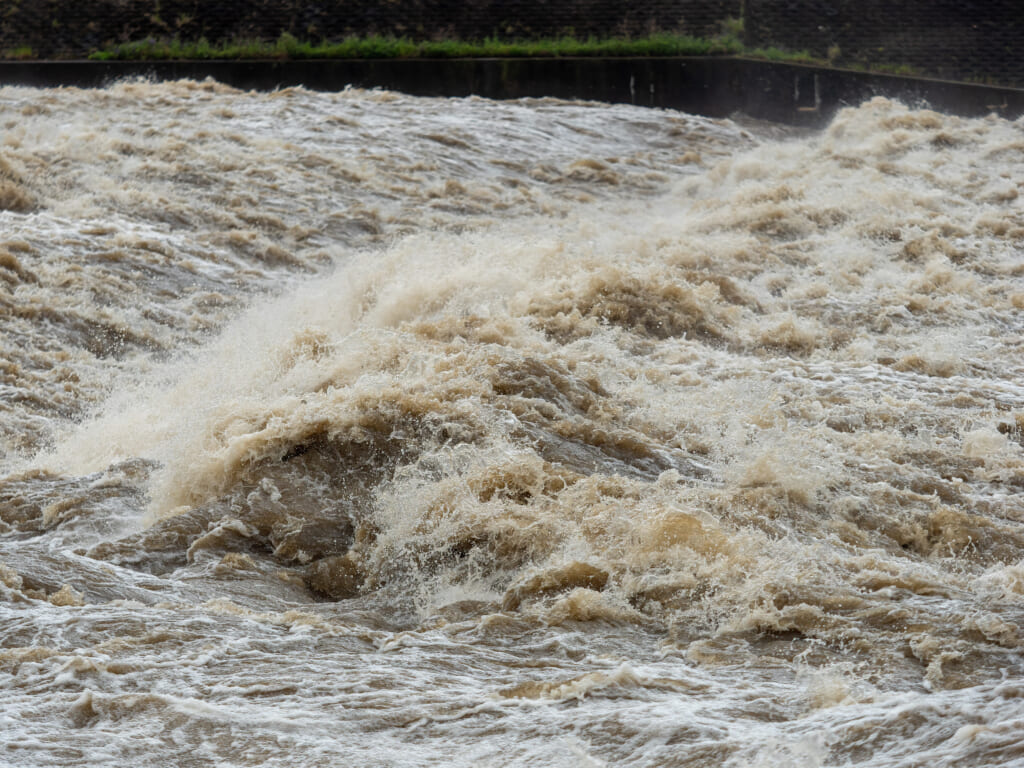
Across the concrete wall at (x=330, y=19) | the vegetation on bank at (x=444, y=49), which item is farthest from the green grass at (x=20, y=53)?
the concrete wall at (x=330, y=19)

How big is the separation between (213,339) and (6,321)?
1296 mm

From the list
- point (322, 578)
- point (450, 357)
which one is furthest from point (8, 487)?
point (450, 357)

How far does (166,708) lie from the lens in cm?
278

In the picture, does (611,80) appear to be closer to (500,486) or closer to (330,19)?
(330,19)

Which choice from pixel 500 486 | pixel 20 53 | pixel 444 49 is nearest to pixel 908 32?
pixel 444 49

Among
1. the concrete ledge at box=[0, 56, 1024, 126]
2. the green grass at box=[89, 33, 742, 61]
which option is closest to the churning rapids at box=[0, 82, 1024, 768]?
the concrete ledge at box=[0, 56, 1024, 126]

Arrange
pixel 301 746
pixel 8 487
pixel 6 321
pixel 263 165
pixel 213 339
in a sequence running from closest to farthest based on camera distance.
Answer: pixel 301 746
pixel 8 487
pixel 6 321
pixel 213 339
pixel 263 165

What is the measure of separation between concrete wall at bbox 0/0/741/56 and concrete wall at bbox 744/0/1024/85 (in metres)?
0.83

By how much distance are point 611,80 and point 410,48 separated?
329cm

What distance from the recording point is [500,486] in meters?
4.20

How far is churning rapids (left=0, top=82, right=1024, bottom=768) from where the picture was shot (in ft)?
9.08

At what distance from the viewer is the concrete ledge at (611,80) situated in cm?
1609

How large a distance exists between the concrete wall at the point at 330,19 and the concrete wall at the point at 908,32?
0.83m

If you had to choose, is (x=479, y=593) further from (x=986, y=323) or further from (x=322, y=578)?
(x=986, y=323)
